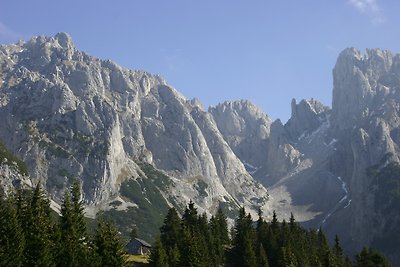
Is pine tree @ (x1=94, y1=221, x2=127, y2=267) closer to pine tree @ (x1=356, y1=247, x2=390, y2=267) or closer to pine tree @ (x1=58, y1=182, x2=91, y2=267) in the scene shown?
pine tree @ (x1=58, y1=182, x2=91, y2=267)

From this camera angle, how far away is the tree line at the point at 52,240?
59500 millimetres

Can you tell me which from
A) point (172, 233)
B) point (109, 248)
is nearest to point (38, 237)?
point (109, 248)

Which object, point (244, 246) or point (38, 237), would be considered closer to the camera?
point (38, 237)

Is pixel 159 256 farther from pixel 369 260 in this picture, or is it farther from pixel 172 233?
pixel 369 260

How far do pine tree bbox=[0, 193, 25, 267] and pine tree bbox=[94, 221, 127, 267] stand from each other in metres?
9.89

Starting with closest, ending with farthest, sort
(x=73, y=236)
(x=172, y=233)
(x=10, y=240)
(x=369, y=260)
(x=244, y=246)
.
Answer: (x=10, y=240), (x=73, y=236), (x=244, y=246), (x=172, y=233), (x=369, y=260)

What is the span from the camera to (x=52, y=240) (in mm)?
66250

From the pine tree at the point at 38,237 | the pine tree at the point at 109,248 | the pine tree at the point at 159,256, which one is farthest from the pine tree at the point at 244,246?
the pine tree at the point at 109,248

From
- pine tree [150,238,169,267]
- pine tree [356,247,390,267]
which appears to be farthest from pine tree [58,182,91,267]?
pine tree [356,247,390,267]

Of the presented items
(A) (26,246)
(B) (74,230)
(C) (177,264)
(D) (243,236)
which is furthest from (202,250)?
(A) (26,246)

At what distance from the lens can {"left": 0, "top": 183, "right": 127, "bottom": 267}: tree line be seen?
195 feet

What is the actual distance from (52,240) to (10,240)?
559 cm

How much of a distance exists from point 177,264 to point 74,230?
82.1 ft

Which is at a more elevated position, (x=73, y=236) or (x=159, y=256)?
(x=159, y=256)
